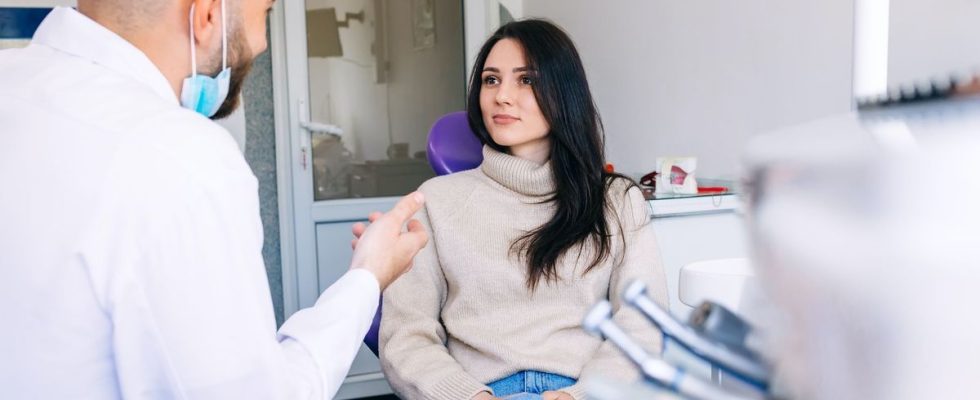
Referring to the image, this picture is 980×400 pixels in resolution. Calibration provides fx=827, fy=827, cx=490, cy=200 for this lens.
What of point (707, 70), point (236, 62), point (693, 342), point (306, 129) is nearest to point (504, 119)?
point (236, 62)

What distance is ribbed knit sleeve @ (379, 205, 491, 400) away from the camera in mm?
1330

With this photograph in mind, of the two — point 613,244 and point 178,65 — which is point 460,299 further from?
point 178,65

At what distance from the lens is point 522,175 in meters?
1.51

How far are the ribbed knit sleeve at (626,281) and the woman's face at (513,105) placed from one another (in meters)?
0.20

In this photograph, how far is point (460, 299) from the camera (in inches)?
56.6

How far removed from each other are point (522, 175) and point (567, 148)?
107mm

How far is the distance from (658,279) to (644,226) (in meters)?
0.11

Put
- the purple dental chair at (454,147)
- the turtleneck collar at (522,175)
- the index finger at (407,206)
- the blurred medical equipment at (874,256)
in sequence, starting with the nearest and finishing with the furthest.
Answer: the blurred medical equipment at (874,256), the index finger at (407,206), the turtleneck collar at (522,175), the purple dental chair at (454,147)

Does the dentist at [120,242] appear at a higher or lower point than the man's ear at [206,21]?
lower

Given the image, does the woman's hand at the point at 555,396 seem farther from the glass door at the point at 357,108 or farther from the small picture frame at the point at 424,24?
the small picture frame at the point at 424,24

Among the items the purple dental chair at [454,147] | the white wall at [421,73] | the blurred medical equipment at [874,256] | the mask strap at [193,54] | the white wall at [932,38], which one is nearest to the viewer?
the blurred medical equipment at [874,256]

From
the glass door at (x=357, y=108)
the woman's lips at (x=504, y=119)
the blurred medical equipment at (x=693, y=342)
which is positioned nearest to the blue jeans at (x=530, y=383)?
the woman's lips at (x=504, y=119)

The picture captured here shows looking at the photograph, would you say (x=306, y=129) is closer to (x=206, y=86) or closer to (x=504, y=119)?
(x=504, y=119)

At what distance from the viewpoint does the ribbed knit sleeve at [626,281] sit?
136 centimetres
